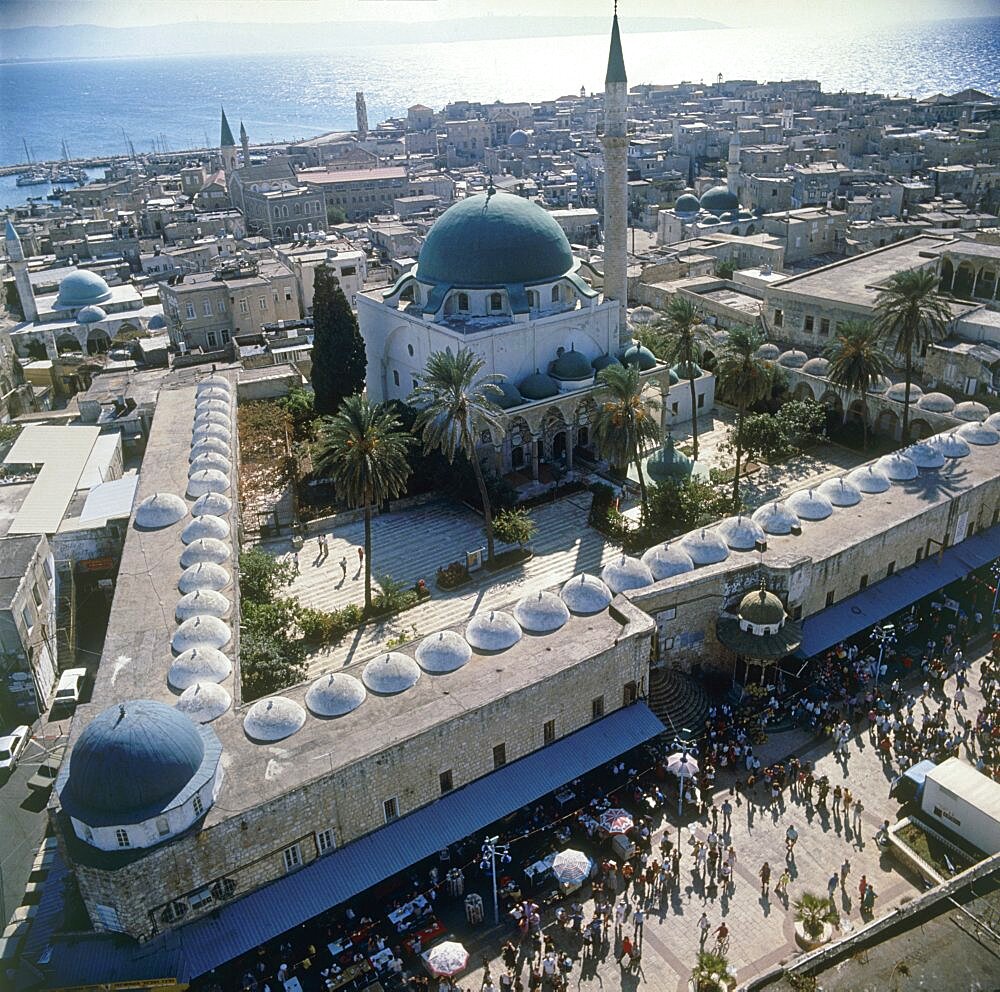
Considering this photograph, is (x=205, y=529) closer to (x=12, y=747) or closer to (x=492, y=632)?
(x=12, y=747)

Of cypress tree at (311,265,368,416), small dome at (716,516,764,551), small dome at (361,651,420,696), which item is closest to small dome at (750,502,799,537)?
small dome at (716,516,764,551)

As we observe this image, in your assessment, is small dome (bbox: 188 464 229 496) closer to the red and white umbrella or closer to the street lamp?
the street lamp

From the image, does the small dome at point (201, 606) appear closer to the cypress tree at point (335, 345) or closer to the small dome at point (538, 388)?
the cypress tree at point (335, 345)

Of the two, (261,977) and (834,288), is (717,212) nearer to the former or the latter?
(834,288)

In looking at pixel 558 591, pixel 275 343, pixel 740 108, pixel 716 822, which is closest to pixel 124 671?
pixel 558 591

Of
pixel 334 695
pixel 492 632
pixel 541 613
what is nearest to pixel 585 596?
pixel 541 613

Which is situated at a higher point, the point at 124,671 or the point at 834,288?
the point at 834,288
